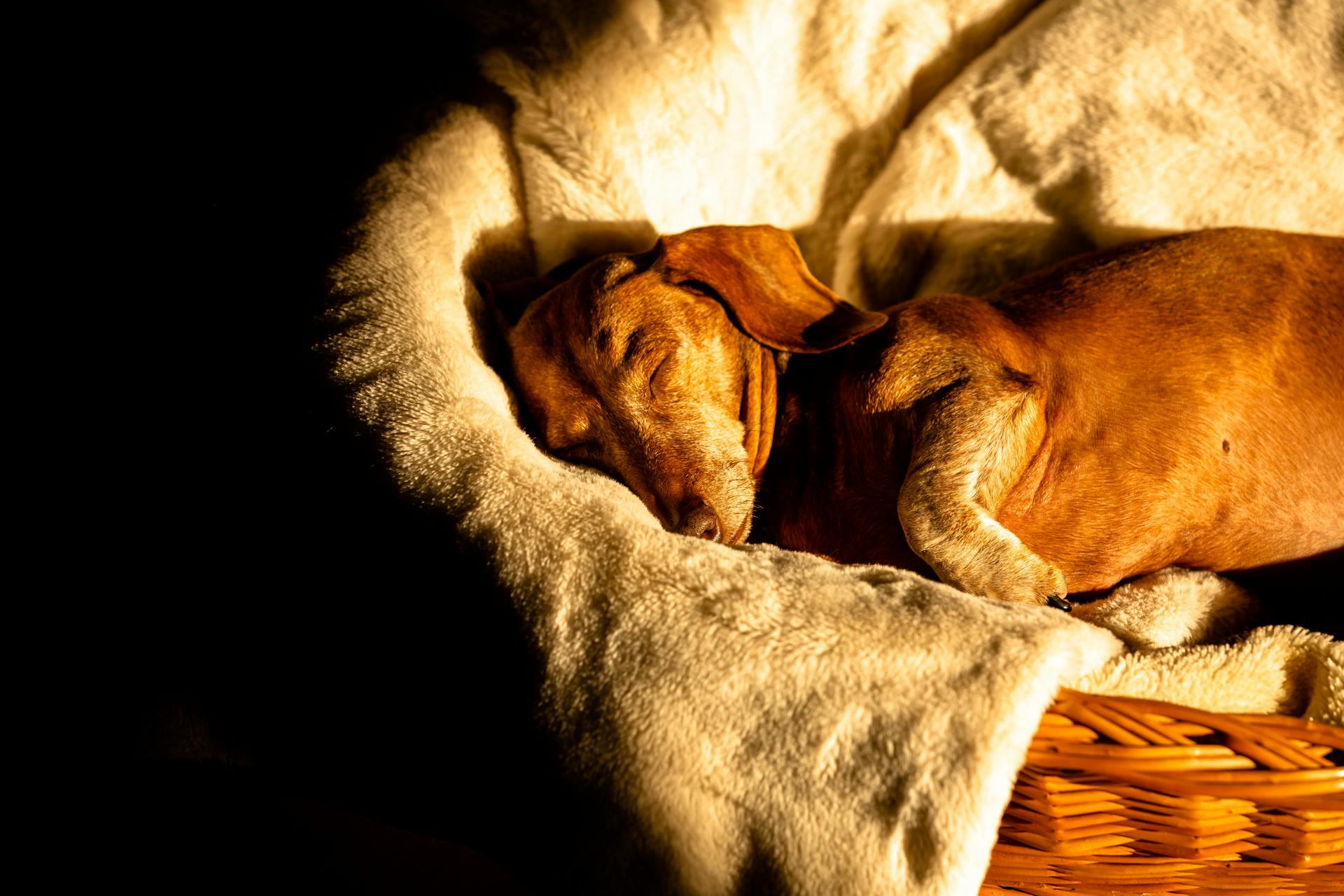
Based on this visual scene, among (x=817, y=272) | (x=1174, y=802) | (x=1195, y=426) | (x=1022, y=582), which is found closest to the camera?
(x=1174, y=802)

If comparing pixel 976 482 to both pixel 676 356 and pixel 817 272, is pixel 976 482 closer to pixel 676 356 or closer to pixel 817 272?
pixel 676 356

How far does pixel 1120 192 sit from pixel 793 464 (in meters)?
0.80

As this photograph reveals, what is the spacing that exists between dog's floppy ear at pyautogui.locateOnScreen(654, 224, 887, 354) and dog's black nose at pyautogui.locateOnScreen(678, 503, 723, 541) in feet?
0.88

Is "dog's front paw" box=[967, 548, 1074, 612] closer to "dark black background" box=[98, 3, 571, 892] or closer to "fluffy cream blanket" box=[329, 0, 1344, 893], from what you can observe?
"fluffy cream blanket" box=[329, 0, 1344, 893]

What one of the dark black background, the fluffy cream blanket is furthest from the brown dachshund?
the dark black background

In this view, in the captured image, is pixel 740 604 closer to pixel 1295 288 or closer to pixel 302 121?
pixel 1295 288

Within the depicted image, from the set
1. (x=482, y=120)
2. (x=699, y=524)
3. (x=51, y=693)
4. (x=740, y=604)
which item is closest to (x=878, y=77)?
(x=482, y=120)

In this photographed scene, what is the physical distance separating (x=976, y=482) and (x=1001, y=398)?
0.43 ft

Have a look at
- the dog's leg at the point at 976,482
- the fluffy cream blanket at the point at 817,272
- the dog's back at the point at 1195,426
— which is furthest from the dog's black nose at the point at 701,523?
the dog's back at the point at 1195,426

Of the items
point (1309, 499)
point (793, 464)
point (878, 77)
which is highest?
point (878, 77)

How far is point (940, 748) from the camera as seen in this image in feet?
2.69

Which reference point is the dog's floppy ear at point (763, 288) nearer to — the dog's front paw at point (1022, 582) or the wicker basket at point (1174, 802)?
the dog's front paw at point (1022, 582)

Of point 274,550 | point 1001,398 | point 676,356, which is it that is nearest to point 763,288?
point 676,356

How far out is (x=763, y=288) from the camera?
1451 millimetres
